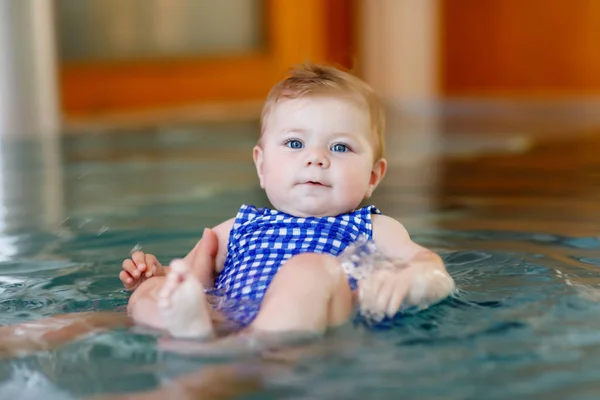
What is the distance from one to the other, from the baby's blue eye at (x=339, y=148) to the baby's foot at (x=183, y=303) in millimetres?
473

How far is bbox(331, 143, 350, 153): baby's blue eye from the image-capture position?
1.75 metres

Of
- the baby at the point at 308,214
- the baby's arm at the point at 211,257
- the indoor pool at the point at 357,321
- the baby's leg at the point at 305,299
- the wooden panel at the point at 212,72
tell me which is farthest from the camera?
the wooden panel at the point at 212,72

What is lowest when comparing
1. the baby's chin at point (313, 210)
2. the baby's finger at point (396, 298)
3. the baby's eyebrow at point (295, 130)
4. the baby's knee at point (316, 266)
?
the baby's finger at point (396, 298)

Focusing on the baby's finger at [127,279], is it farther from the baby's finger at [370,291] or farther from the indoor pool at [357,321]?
the baby's finger at [370,291]

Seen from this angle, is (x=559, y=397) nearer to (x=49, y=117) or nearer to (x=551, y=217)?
(x=551, y=217)

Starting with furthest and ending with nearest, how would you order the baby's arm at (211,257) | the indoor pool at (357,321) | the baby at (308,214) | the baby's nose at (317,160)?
the baby's arm at (211,257), the baby's nose at (317,160), the baby at (308,214), the indoor pool at (357,321)

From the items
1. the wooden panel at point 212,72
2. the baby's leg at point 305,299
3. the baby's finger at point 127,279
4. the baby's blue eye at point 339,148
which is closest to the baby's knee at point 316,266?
the baby's leg at point 305,299

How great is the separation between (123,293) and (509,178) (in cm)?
230

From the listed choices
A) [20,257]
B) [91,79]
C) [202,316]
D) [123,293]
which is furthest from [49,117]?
[202,316]

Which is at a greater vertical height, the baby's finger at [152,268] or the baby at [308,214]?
the baby at [308,214]

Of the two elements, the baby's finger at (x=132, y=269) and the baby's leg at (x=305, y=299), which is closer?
the baby's leg at (x=305, y=299)

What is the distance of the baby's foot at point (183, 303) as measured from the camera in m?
1.37

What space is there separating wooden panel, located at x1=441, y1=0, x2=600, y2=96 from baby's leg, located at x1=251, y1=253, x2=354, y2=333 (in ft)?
23.3

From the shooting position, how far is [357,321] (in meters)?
1.50
